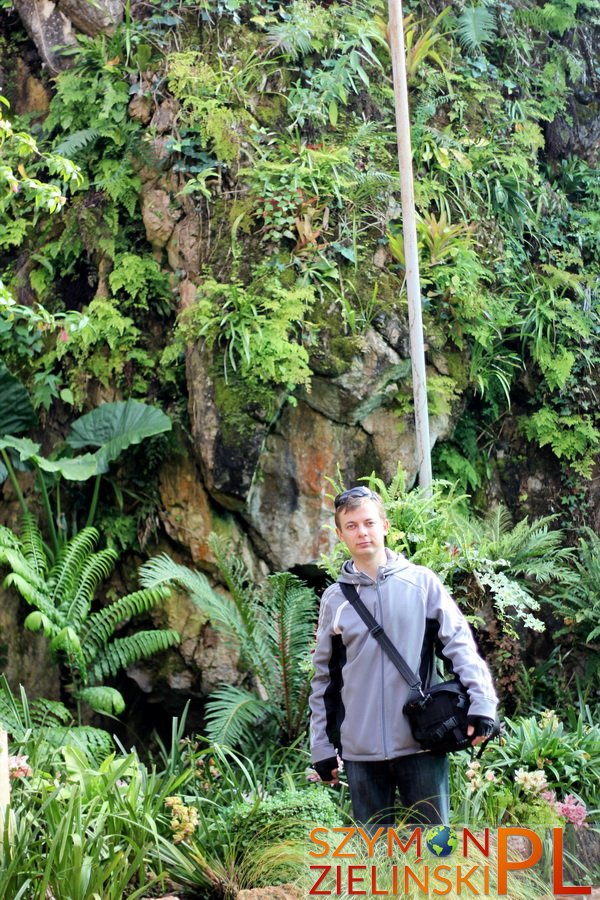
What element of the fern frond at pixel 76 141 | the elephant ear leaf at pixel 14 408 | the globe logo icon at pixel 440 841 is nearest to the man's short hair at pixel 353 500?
the globe logo icon at pixel 440 841

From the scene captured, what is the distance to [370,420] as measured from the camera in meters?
6.79

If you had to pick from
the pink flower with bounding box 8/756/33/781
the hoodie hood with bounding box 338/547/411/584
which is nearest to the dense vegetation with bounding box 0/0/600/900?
the pink flower with bounding box 8/756/33/781

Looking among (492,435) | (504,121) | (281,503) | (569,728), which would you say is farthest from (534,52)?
(569,728)

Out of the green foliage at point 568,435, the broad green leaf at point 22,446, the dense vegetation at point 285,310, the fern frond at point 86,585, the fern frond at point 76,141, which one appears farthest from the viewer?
the green foliage at point 568,435

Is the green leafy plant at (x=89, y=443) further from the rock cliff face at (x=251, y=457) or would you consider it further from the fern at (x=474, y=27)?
the fern at (x=474, y=27)

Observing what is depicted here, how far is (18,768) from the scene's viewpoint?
412 centimetres

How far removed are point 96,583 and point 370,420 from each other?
7.22ft

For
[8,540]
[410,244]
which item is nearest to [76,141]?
[410,244]

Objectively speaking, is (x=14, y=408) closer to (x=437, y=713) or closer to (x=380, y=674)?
(x=380, y=674)

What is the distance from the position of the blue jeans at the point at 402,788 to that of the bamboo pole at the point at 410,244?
9.30 feet

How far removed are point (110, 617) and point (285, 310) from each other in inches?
91.7

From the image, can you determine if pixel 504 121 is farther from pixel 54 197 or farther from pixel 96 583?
pixel 96 583

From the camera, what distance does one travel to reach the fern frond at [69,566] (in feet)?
20.0

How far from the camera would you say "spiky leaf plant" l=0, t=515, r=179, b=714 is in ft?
18.9
